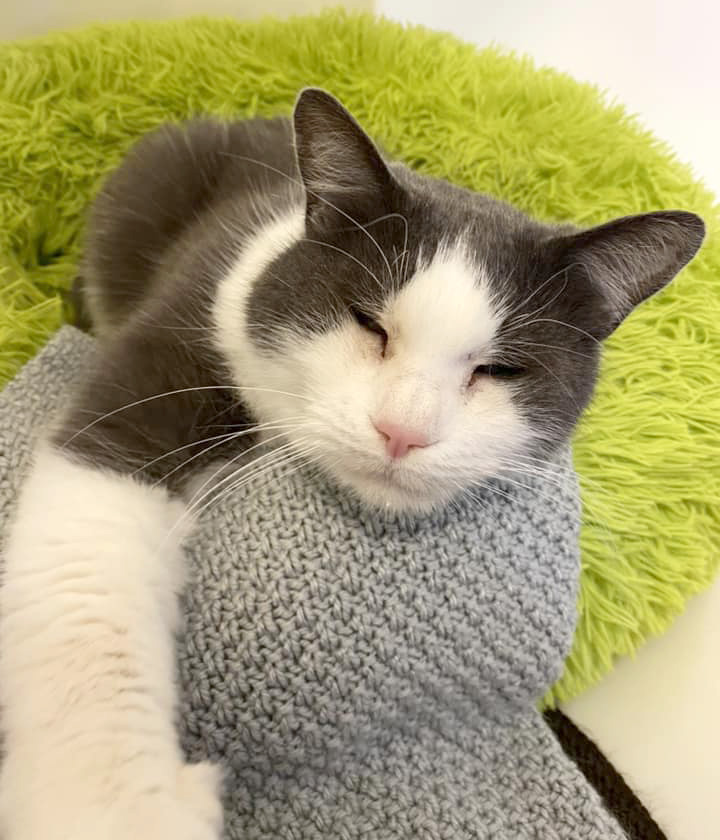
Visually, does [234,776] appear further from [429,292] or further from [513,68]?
[513,68]

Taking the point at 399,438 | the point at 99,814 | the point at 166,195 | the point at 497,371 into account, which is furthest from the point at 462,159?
the point at 99,814

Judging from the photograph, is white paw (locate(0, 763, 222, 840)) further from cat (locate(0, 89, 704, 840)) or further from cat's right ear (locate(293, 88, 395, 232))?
cat's right ear (locate(293, 88, 395, 232))

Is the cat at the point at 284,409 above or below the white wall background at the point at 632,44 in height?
below

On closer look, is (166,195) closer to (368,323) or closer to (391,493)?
(368,323)

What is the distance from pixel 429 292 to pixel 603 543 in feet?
1.85

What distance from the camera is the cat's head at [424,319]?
28.4 inches

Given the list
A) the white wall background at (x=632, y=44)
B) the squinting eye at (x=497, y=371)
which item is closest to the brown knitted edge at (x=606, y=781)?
the squinting eye at (x=497, y=371)

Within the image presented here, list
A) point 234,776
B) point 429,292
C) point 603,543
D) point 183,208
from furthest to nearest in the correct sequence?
point 183,208
point 603,543
point 234,776
point 429,292

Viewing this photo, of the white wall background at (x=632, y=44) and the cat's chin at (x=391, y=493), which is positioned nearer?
the cat's chin at (x=391, y=493)

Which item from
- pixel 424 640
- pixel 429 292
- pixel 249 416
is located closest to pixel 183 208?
pixel 249 416

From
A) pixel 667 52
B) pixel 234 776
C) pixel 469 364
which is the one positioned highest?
pixel 667 52

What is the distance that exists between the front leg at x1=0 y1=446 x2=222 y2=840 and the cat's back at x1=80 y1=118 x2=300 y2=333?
532mm

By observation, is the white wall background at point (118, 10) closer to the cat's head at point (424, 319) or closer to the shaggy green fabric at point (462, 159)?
the shaggy green fabric at point (462, 159)

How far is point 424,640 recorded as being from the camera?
33.4 inches
